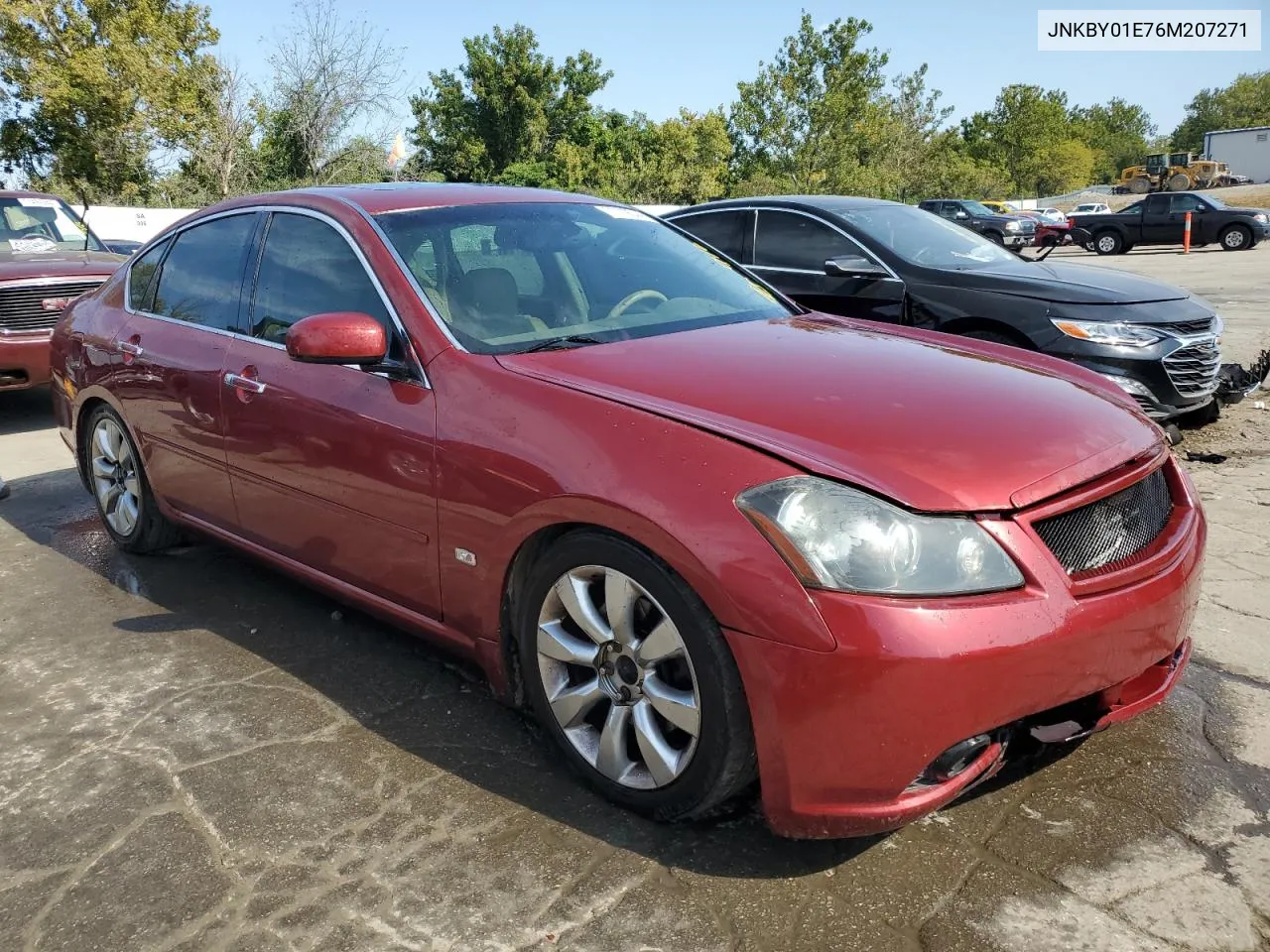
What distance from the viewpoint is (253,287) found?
3.88 m

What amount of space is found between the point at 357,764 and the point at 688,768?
106 cm

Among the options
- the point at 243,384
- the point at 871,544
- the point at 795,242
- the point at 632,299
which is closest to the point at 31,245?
the point at 795,242

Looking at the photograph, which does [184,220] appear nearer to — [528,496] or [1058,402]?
[528,496]

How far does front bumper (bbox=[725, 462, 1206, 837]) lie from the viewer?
212 centimetres

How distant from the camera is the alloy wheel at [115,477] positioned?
15.3 feet

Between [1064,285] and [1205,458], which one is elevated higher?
[1064,285]

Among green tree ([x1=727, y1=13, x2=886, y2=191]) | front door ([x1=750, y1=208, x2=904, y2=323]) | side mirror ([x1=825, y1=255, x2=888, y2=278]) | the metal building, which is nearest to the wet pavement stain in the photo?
front door ([x1=750, y1=208, x2=904, y2=323])

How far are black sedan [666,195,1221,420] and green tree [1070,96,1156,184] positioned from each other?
85.1 m

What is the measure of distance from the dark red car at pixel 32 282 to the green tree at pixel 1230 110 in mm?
97442

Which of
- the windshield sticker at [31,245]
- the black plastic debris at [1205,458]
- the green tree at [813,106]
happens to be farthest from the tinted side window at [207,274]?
the green tree at [813,106]

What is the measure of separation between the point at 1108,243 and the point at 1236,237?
2.96 meters

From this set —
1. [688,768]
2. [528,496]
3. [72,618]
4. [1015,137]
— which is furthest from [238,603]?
[1015,137]

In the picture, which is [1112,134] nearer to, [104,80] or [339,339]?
[104,80]

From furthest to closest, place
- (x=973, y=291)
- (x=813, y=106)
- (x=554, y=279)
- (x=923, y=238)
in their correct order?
(x=813, y=106)
(x=923, y=238)
(x=973, y=291)
(x=554, y=279)
